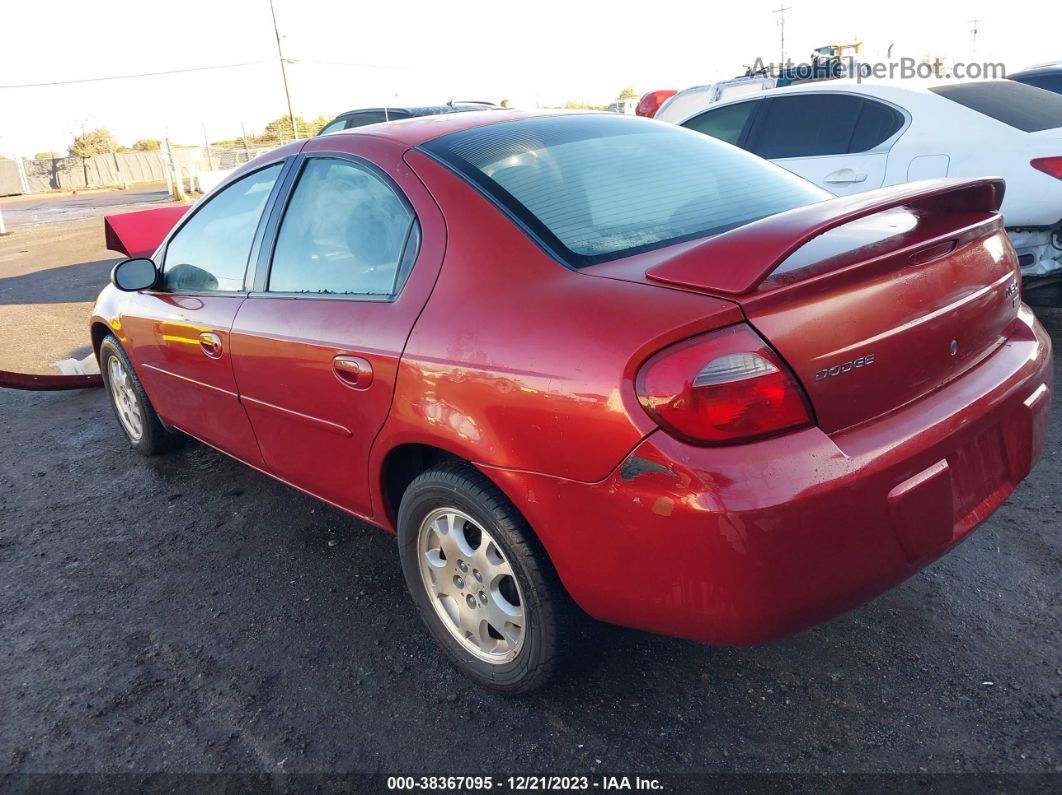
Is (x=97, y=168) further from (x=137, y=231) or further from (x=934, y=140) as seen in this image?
(x=934, y=140)

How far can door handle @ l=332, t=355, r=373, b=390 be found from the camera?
91.7 inches

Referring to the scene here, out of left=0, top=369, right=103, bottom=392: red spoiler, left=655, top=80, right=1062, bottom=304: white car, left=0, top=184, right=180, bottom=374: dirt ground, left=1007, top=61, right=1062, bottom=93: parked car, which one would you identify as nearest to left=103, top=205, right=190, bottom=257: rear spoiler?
left=0, top=184, right=180, bottom=374: dirt ground

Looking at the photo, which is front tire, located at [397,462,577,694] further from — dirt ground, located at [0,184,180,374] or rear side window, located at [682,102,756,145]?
dirt ground, located at [0,184,180,374]

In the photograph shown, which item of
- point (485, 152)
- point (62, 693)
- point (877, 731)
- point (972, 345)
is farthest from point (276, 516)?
point (972, 345)

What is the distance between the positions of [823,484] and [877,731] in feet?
2.86

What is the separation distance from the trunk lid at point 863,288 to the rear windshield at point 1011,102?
347 centimetres

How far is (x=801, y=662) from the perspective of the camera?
7.80ft

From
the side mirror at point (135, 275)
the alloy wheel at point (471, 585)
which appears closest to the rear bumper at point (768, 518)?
the alloy wheel at point (471, 585)

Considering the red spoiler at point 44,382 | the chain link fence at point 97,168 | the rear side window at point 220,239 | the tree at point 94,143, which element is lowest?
the red spoiler at point 44,382

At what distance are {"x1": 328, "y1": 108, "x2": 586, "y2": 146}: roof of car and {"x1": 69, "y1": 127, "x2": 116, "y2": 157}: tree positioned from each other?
203 ft

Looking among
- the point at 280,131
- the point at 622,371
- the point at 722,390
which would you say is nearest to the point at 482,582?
the point at 622,371

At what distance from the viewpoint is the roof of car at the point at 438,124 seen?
8.45ft

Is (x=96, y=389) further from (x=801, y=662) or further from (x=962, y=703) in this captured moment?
(x=962, y=703)

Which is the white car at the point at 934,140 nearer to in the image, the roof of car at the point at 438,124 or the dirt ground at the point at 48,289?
the roof of car at the point at 438,124
